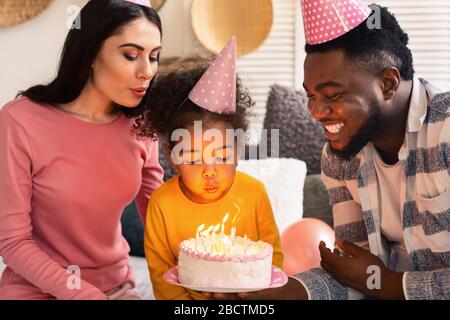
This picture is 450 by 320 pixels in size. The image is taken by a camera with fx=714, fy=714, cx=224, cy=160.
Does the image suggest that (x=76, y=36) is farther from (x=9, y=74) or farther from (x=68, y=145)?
(x=9, y=74)

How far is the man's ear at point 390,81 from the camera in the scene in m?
1.51

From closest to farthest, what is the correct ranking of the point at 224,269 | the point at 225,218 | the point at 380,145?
the point at 224,269
the point at 225,218
the point at 380,145

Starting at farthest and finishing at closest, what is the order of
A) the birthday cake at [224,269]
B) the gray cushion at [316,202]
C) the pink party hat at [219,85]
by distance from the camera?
the gray cushion at [316,202], the pink party hat at [219,85], the birthday cake at [224,269]

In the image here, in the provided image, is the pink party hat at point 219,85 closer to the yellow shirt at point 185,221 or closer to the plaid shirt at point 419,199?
the yellow shirt at point 185,221

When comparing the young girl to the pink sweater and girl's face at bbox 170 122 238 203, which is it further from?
the pink sweater

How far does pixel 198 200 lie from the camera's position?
1581 mm

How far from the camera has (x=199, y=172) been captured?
152 centimetres

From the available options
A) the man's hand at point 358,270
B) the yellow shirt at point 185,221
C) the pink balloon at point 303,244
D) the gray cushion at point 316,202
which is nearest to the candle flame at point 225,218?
the yellow shirt at point 185,221


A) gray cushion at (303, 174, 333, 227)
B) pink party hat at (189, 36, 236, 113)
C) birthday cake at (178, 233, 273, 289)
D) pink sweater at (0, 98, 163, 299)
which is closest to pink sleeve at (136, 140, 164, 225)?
pink sweater at (0, 98, 163, 299)

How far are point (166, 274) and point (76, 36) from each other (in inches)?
21.2

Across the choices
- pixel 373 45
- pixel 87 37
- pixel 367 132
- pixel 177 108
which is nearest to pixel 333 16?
pixel 373 45

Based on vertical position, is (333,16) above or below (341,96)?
above

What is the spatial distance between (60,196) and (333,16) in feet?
2.28

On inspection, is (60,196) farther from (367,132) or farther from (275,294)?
(367,132)
